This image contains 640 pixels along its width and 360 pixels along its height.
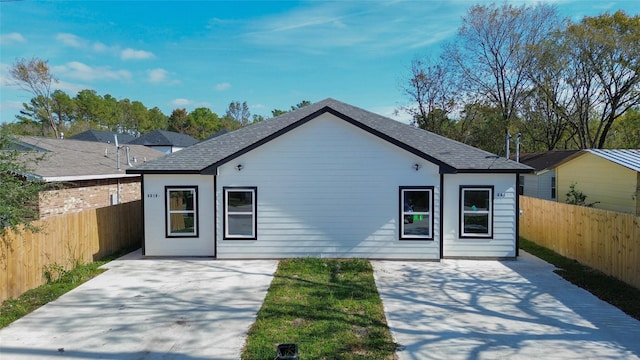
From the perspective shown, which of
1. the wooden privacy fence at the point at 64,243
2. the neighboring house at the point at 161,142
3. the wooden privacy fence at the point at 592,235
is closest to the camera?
the wooden privacy fence at the point at 64,243

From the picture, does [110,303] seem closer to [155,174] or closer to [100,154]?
[155,174]

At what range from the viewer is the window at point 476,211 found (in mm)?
11648

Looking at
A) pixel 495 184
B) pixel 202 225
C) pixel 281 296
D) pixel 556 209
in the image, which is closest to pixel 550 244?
pixel 556 209

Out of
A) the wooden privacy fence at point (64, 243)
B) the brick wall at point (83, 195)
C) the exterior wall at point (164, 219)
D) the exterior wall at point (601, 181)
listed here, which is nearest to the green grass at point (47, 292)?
the wooden privacy fence at point (64, 243)

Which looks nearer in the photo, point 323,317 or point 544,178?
point 323,317

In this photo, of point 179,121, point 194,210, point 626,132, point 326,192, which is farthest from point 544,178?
point 179,121

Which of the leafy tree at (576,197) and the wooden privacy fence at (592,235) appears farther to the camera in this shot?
the leafy tree at (576,197)

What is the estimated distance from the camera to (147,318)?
23.0 ft

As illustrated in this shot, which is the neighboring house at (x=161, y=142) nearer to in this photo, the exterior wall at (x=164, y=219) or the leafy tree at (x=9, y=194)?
the exterior wall at (x=164, y=219)

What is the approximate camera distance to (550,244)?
42.8 ft

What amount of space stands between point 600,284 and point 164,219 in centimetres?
1123

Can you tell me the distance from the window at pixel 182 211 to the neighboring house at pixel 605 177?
12427mm

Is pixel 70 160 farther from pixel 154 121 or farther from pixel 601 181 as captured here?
pixel 154 121

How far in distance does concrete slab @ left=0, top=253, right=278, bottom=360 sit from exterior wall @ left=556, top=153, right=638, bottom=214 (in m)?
12.7
